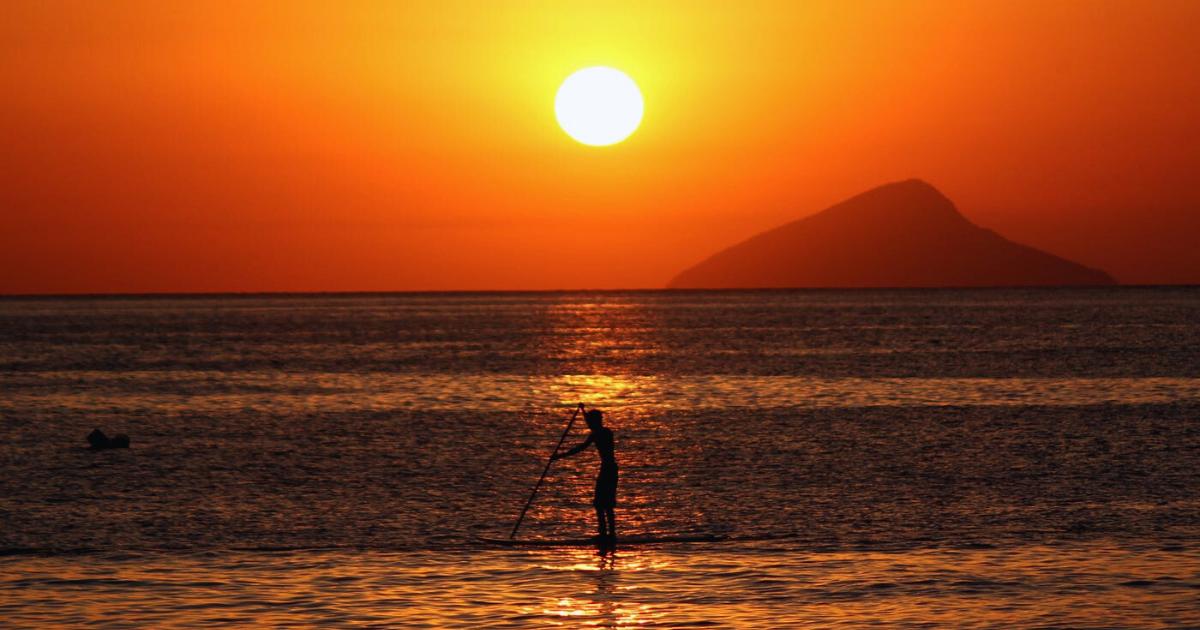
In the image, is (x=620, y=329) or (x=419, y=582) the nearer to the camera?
(x=419, y=582)

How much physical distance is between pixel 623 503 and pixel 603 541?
577cm

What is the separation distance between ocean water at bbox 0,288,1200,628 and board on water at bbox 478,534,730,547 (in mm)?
573

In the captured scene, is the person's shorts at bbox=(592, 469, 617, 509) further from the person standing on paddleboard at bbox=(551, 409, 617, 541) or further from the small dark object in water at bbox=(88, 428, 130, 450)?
the small dark object in water at bbox=(88, 428, 130, 450)

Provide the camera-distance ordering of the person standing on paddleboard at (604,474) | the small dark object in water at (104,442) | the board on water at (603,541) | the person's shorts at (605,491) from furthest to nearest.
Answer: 1. the small dark object in water at (104,442)
2. the board on water at (603,541)
3. the person's shorts at (605,491)
4. the person standing on paddleboard at (604,474)

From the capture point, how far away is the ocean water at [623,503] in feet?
69.9

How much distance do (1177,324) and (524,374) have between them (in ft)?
393

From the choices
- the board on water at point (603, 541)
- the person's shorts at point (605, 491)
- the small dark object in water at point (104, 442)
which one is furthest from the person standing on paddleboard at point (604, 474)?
the small dark object in water at point (104, 442)

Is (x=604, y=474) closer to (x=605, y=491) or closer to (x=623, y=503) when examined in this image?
(x=605, y=491)

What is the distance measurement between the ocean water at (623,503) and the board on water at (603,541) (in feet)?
1.88

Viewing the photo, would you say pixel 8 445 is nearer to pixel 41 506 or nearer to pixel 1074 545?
pixel 41 506

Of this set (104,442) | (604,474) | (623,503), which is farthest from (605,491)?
(104,442)

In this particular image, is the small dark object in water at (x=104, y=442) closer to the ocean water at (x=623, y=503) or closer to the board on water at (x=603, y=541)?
the ocean water at (x=623, y=503)

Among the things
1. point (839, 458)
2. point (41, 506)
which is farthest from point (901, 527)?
point (41, 506)

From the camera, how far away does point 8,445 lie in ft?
155
